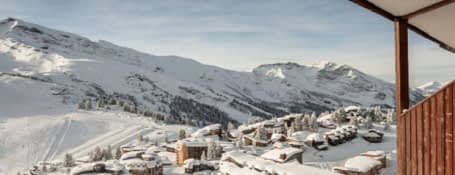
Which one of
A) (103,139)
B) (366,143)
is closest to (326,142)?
(366,143)

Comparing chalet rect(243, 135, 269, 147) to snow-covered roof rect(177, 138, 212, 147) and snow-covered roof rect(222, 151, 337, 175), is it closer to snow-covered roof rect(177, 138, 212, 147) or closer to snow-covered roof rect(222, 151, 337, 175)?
snow-covered roof rect(177, 138, 212, 147)

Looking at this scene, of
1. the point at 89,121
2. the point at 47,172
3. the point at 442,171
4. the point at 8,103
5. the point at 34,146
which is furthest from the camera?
the point at 8,103

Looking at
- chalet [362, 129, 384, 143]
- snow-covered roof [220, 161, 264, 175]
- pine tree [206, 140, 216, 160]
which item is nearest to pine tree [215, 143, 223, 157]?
pine tree [206, 140, 216, 160]

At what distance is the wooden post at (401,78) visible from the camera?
626cm

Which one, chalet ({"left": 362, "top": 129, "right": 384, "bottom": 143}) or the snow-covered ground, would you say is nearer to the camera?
chalet ({"left": 362, "top": 129, "right": 384, "bottom": 143})

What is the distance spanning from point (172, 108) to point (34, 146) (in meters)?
95.4

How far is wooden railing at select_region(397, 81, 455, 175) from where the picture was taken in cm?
550

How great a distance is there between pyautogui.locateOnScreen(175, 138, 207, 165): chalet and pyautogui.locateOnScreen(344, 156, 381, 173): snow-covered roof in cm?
1331

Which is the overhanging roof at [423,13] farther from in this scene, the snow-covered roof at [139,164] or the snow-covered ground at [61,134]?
the snow-covered ground at [61,134]

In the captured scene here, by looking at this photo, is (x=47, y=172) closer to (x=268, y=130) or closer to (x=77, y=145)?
(x=268, y=130)

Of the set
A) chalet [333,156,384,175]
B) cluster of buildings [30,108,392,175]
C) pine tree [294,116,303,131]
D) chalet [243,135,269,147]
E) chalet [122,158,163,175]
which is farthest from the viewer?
pine tree [294,116,303,131]

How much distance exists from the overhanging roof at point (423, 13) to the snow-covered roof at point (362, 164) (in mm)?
15435

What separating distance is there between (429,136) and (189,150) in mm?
27778

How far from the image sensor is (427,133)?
19.3ft
